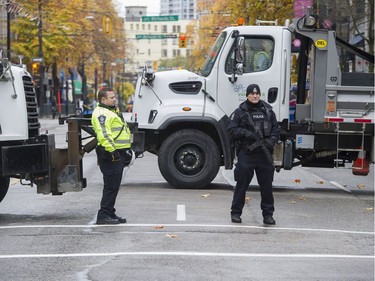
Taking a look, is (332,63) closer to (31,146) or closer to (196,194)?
(196,194)

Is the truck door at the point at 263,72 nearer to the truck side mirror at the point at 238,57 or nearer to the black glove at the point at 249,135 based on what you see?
the truck side mirror at the point at 238,57

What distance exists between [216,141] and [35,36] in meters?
47.9

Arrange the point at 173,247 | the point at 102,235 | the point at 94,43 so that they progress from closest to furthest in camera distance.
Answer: the point at 173,247, the point at 102,235, the point at 94,43

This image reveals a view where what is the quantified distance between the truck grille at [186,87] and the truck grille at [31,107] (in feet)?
15.0

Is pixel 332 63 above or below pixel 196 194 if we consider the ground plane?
above

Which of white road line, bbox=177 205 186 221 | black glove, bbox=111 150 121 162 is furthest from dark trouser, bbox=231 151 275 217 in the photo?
black glove, bbox=111 150 121 162

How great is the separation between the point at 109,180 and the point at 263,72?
18.2ft

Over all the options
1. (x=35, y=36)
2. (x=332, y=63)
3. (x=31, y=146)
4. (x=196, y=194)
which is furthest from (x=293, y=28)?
(x=35, y=36)

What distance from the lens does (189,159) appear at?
16641 millimetres

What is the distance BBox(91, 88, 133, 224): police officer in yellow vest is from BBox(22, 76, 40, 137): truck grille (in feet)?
3.94

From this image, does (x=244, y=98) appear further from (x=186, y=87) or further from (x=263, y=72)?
(x=186, y=87)

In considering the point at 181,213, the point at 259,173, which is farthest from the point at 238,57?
the point at 259,173

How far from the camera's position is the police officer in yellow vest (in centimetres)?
1148

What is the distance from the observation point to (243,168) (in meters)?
11.9
